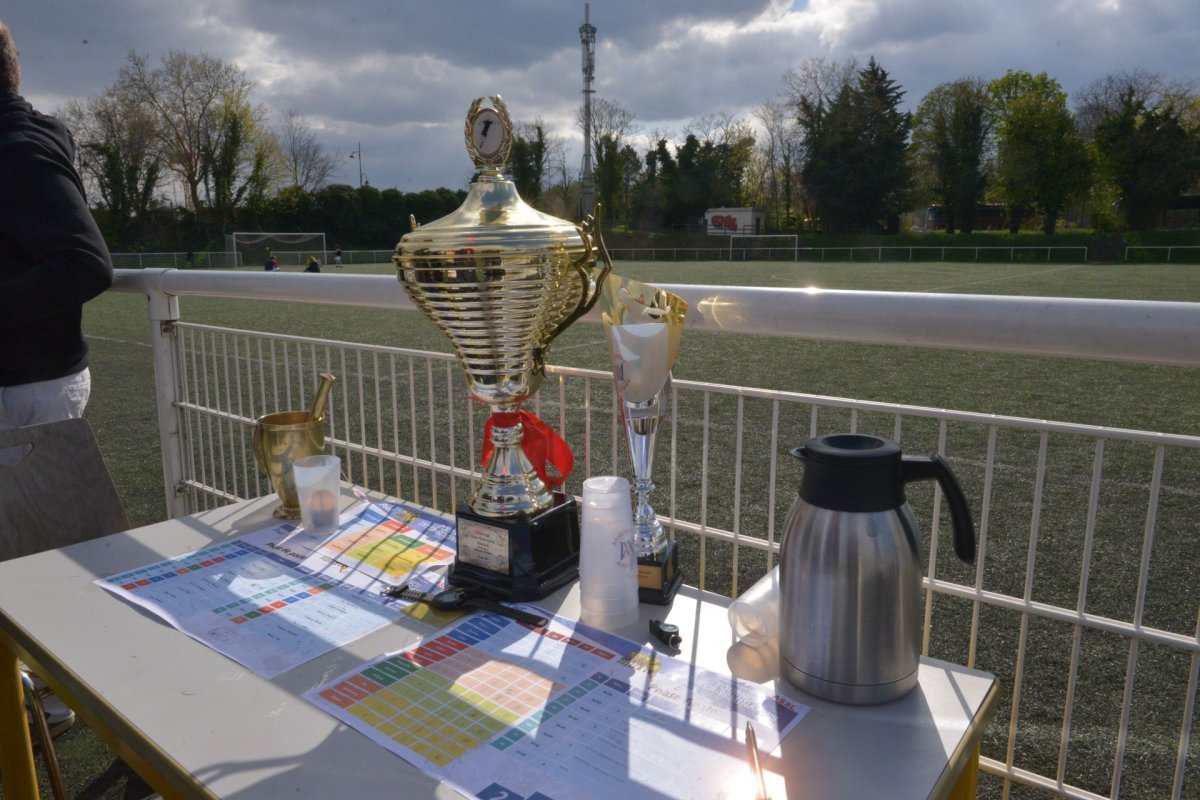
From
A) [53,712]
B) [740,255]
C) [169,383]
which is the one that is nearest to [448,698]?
[53,712]

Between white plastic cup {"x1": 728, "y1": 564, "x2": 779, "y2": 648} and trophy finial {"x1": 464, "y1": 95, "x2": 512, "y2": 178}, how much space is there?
724mm

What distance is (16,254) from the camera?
83.0 inches

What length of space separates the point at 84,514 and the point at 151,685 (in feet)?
3.38

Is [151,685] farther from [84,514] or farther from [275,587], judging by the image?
[84,514]

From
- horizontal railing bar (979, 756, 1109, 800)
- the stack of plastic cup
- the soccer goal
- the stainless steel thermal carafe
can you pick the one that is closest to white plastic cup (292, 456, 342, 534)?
the stack of plastic cup

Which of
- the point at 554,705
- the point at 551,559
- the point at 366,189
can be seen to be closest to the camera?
the point at 554,705

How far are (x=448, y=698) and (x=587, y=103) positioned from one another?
4733 cm

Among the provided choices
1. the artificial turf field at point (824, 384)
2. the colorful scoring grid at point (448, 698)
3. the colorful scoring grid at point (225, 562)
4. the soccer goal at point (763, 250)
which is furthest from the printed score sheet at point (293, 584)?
the soccer goal at point (763, 250)

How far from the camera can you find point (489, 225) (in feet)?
3.66

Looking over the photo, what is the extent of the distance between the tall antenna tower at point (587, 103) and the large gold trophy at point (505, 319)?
4294 centimetres

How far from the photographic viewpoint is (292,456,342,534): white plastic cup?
1456 mm

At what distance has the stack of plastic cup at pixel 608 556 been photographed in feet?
3.44

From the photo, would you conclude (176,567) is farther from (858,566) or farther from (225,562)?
(858,566)

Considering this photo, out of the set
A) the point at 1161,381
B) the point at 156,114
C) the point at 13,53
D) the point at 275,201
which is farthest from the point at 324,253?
the point at 13,53
